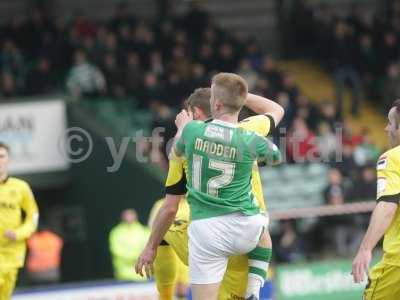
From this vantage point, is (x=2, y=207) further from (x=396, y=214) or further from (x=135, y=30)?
(x=135, y=30)

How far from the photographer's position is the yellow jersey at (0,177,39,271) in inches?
454

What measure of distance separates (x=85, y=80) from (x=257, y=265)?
12603 mm

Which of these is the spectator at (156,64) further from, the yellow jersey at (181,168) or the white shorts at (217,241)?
the white shorts at (217,241)

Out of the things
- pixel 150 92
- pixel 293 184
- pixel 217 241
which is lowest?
pixel 293 184

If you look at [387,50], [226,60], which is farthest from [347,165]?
[387,50]

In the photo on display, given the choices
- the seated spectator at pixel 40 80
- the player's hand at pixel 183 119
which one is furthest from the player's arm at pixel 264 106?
the seated spectator at pixel 40 80

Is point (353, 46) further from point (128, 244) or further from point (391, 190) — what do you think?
point (391, 190)

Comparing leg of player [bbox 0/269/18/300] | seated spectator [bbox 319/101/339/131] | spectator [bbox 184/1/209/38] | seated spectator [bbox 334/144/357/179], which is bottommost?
seated spectator [bbox 334/144/357/179]

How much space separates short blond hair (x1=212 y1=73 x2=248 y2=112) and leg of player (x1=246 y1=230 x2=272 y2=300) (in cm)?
111

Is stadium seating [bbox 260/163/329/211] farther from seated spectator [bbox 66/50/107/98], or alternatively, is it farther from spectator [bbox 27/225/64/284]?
spectator [bbox 27/225/64/284]

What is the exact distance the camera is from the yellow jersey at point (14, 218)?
1154 centimetres

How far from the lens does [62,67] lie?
21.1 metres

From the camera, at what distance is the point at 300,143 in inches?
788

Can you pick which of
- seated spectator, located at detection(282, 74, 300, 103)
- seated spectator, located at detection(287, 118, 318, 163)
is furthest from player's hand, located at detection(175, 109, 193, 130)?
seated spectator, located at detection(282, 74, 300, 103)
